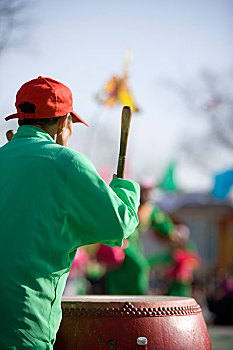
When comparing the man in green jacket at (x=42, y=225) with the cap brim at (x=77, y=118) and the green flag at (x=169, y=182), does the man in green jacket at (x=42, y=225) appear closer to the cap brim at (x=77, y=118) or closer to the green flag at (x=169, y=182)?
the cap brim at (x=77, y=118)

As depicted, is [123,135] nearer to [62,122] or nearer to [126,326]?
[62,122]

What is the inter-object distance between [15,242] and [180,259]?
601 centimetres

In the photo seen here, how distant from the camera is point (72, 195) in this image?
1.85 meters

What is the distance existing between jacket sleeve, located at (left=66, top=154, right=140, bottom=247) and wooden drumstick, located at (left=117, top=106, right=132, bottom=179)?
1.11 ft

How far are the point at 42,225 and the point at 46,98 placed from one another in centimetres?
45

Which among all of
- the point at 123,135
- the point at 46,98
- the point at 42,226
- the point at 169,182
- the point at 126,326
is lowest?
the point at 169,182

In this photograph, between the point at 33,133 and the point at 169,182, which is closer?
the point at 33,133

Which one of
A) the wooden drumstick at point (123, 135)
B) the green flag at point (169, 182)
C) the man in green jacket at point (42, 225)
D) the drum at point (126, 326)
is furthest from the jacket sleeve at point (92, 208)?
the green flag at point (169, 182)

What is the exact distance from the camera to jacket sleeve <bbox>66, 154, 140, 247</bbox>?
1.85 m

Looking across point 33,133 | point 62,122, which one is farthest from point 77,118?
point 33,133

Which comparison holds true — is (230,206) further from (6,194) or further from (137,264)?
(6,194)

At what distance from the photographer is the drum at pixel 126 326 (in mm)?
2180

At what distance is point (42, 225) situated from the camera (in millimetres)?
1828

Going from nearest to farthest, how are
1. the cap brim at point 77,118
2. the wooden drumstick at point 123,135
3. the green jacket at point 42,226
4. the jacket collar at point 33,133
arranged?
the green jacket at point 42,226 < the jacket collar at point 33,133 < the cap brim at point 77,118 < the wooden drumstick at point 123,135
